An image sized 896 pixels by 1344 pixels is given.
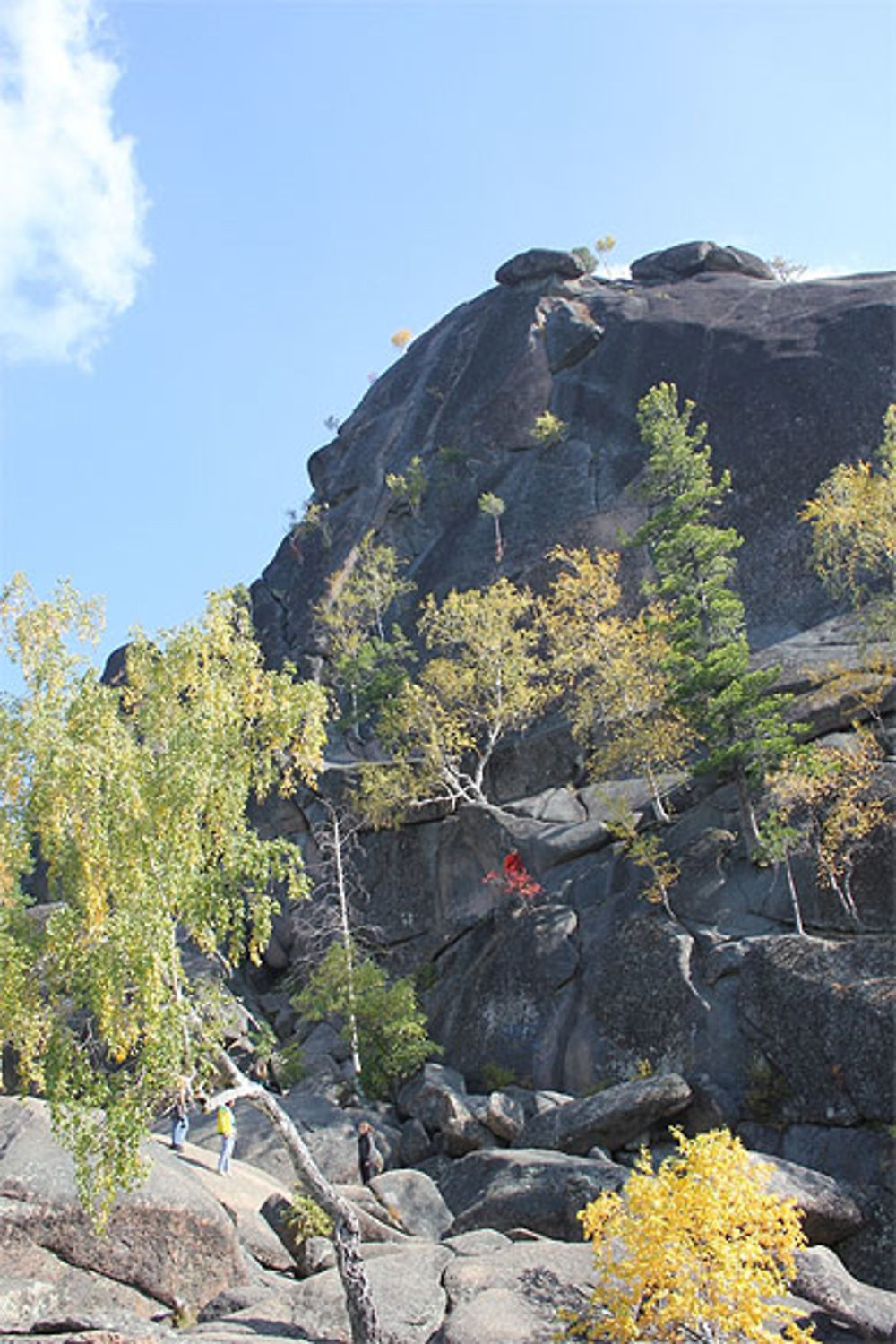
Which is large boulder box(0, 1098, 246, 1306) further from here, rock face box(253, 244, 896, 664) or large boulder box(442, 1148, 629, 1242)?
rock face box(253, 244, 896, 664)

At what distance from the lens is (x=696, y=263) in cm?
6078

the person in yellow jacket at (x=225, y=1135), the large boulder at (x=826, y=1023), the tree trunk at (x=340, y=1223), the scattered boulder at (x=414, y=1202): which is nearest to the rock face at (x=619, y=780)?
the large boulder at (x=826, y=1023)

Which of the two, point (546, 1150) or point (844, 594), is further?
point (844, 594)

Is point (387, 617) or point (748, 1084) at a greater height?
point (387, 617)

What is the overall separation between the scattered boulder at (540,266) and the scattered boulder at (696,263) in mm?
4446

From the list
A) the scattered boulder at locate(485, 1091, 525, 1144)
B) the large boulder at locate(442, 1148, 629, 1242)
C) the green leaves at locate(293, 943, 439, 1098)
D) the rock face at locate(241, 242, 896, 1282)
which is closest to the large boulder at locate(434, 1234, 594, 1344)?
the large boulder at locate(442, 1148, 629, 1242)

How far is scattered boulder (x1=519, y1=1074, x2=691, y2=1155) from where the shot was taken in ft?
66.9

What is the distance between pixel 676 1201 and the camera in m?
10.4

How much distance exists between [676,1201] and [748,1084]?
11.6m

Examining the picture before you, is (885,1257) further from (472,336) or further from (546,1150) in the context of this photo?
(472,336)

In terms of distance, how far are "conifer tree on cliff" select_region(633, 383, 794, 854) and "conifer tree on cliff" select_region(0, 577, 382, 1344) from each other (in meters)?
15.1

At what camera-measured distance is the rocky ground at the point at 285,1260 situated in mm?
11523

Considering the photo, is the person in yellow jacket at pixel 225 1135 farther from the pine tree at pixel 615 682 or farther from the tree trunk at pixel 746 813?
the pine tree at pixel 615 682

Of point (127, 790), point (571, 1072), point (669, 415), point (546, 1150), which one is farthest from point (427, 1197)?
point (669, 415)
